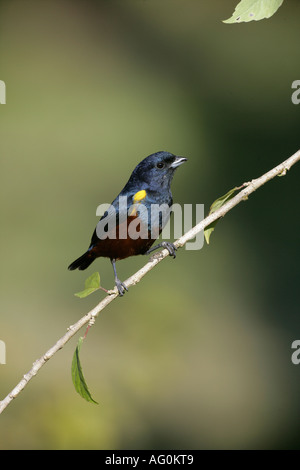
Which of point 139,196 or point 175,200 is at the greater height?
point 175,200

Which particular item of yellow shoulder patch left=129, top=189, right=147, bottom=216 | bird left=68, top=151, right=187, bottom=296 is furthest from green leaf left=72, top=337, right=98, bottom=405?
yellow shoulder patch left=129, top=189, right=147, bottom=216

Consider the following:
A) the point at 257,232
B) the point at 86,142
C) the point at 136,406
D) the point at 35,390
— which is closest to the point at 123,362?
the point at 136,406

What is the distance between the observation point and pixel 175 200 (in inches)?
246

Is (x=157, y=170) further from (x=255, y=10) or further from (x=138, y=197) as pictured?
(x=255, y=10)

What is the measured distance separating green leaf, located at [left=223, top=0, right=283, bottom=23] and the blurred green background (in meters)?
3.84

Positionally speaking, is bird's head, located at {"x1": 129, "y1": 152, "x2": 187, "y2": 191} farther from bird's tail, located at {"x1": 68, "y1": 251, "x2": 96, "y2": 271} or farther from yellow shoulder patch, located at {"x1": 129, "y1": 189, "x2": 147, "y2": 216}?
bird's tail, located at {"x1": 68, "y1": 251, "x2": 96, "y2": 271}

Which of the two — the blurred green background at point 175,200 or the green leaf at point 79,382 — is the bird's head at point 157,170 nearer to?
the green leaf at point 79,382

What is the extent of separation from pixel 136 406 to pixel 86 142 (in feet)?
10.6

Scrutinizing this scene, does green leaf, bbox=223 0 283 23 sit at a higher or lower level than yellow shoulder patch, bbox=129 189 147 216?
lower

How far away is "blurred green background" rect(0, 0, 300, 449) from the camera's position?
16.5ft

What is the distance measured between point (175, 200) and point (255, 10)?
16.7 ft

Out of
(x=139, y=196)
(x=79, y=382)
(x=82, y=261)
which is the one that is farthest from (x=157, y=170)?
(x=79, y=382)

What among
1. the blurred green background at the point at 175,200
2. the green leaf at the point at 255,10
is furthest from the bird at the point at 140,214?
the blurred green background at the point at 175,200

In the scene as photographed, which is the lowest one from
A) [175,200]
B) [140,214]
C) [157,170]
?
[140,214]
